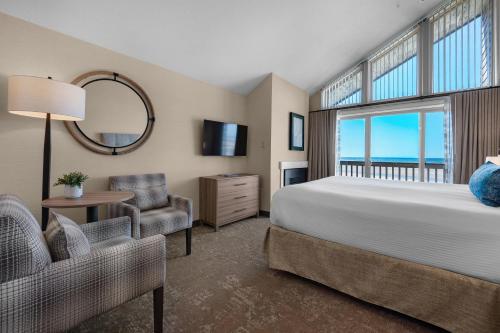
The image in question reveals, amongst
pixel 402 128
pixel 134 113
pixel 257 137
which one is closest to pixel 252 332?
pixel 134 113

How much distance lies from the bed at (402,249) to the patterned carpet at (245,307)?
0.11m

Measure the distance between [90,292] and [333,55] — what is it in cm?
470

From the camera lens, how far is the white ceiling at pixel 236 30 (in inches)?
87.5

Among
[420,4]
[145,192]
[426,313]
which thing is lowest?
[426,313]

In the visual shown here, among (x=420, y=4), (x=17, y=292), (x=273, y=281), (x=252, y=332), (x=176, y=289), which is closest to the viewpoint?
(x=17, y=292)

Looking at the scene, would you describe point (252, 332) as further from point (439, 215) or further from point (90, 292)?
point (439, 215)

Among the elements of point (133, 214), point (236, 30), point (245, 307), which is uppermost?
point (236, 30)

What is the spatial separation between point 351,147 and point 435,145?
1377mm

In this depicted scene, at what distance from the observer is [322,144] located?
15.9 ft

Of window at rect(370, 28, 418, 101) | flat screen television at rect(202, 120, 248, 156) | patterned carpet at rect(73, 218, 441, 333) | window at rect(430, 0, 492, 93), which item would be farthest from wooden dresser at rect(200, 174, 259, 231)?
window at rect(430, 0, 492, 93)

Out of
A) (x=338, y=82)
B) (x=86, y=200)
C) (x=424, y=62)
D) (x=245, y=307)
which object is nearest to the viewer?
(x=245, y=307)

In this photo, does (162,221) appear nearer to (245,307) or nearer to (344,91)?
(245,307)

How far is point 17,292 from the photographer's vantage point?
0.86 m

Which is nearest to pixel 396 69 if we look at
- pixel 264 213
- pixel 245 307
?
pixel 264 213
